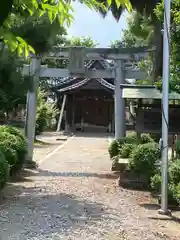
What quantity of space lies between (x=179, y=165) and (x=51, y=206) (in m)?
2.21

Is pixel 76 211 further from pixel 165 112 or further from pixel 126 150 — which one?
pixel 126 150

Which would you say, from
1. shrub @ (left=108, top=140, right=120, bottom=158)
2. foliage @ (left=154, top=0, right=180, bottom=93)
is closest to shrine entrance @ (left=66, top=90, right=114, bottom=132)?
shrub @ (left=108, top=140, right=120, bottom=158)

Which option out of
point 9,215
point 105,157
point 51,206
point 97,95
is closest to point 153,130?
point 51,206

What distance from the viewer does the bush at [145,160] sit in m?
8.53

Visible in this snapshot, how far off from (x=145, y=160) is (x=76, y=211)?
95.9 inches

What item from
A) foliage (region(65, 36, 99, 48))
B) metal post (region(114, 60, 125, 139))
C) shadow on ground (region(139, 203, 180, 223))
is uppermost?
foliage (region(65, 36, 99, 48))

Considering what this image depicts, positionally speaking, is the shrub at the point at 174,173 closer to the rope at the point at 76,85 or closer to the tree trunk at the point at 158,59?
the tree trunk at the point at 158,59

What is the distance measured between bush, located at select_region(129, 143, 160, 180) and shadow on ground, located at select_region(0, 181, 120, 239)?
1570 mm

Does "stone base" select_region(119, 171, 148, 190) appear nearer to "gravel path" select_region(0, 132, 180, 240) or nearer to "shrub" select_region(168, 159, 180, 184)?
"gravel path" select_region(0, 132, 180, 240)

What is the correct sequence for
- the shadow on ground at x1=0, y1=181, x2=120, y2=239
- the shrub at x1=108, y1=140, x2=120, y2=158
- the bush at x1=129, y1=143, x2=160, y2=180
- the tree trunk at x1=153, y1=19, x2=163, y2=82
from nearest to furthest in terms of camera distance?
the shadow on ground at x1=0, y1=181, x2=120, y2=239 < the bush at x1=129, y1=143, x2=160, y2=180 < the shrub at x1=108, y1=140, x2=120, y2=158 < the tree trunk at x1=153, y1=19, x2=163, y2=82

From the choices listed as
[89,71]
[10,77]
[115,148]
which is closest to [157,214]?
[10,77]

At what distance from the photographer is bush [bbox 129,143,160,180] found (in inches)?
336

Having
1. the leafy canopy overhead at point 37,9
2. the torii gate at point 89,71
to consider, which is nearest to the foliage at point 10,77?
the torii gate at point 89,71

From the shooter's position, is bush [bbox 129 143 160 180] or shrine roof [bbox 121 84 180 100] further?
shrine roof [bbox 121 84 180 100]
